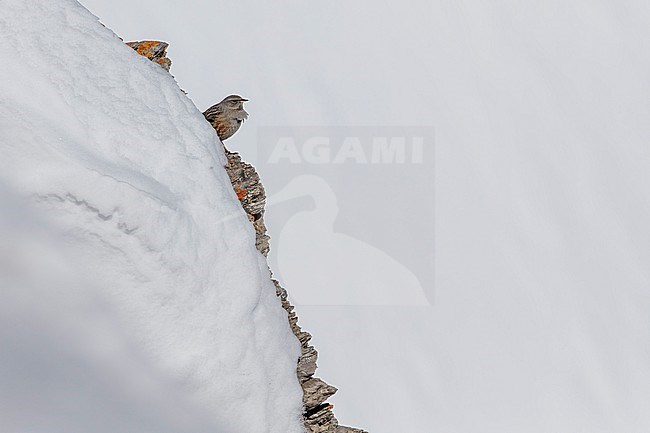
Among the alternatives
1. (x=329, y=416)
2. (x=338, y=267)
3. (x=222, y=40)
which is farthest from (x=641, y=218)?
(x=329, y=416)

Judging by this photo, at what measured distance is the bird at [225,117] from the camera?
9.15 metres

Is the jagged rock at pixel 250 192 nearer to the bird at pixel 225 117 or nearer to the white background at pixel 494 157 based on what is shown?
the bird at pixel 225 117

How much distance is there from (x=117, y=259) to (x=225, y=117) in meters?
3.42

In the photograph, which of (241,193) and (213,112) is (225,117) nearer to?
(213,112)

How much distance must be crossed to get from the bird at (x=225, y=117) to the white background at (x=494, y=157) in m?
53.6

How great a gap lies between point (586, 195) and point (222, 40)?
2053 inches

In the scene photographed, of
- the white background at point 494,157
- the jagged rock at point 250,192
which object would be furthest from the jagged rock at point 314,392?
the white background at point 494,157

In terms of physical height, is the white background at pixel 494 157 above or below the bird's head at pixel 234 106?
above

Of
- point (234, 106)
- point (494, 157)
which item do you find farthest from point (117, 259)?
point (494, 157)

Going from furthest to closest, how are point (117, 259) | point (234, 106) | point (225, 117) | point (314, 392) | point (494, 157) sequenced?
point (494, 157)
point (234, 106)
point (225, 117)
point (314, 392)
point (117, 259)

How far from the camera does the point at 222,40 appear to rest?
267ft

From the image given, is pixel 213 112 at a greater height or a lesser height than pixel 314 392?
greater

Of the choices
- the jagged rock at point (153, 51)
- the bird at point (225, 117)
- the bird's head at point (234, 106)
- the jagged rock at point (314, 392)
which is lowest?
the jagged rock at point (314, 392)

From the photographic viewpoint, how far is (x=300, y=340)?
28.0 feet
